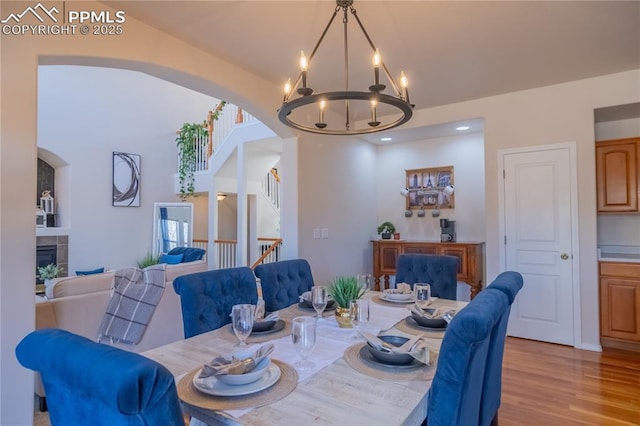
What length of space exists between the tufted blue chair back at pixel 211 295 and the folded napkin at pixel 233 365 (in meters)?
0.67

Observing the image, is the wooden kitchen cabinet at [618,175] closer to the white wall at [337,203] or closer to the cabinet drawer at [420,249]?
the cabinet drawer at [420,249]

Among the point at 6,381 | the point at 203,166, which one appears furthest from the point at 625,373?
the point at 203,166

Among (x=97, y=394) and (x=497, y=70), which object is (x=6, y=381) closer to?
(x=97, y=394)

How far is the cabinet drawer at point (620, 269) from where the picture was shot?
3.28 m

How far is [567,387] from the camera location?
270cm

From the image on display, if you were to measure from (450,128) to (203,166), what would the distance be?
4.85 m

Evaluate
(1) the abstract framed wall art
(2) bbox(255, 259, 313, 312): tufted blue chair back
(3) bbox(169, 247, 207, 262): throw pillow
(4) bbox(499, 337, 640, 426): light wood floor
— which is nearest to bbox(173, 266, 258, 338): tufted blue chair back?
(2) bbox(255, 259, 313, 312): tufted blue chair back

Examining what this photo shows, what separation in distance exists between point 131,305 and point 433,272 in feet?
8.27

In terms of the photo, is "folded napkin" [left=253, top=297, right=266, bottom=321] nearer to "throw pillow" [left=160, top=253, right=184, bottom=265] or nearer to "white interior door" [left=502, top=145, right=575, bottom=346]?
"white interior door" [left=502, top=145, right=575, bottom=346]

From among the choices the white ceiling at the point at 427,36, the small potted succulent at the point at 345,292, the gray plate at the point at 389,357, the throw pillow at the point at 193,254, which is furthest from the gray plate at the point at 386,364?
the throw pillow at the point at 193,254

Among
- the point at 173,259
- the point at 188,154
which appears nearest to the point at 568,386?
the point at 173,259

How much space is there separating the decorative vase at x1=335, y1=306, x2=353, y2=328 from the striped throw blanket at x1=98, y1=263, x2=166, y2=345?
1.97 metres

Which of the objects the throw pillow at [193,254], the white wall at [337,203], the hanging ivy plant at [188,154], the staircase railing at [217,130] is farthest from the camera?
the hanging ivy plant at [188,154]

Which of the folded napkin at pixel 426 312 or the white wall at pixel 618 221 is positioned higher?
the white wall at pixel 618 221
